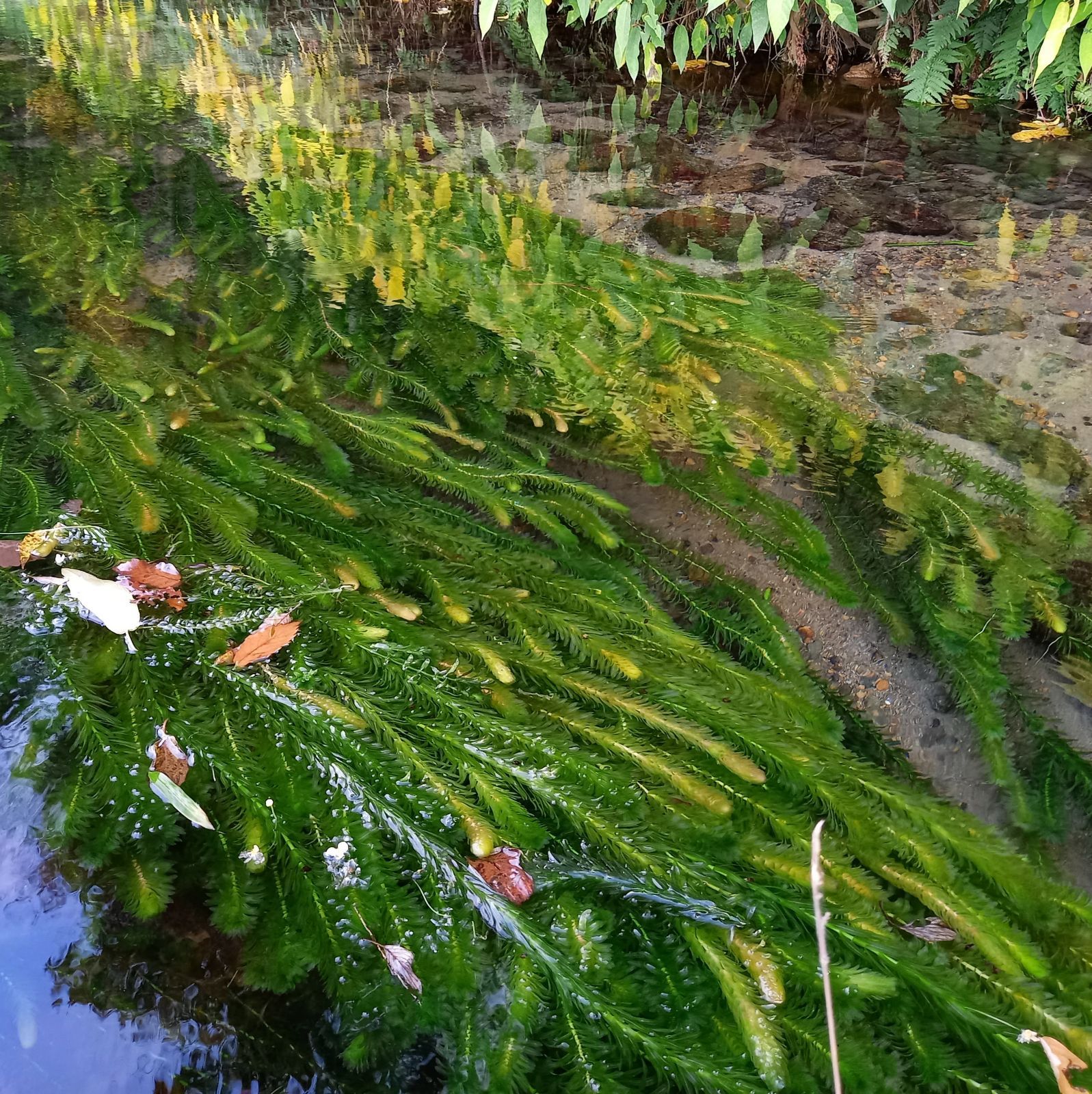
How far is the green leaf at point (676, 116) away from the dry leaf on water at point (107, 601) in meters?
5.23

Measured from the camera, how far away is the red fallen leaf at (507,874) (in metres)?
1.18

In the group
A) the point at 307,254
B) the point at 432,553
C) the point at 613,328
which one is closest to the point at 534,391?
the point at 613,328

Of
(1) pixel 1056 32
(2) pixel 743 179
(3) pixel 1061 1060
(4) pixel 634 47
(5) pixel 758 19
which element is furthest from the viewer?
(4) pixel 634 47

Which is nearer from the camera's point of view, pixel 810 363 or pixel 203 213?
pixel 810 363

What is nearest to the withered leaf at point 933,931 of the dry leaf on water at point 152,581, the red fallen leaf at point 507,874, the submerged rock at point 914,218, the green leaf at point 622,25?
the red fallen leaf at point 507,874

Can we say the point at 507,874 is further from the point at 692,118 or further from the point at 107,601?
the point at 692,118

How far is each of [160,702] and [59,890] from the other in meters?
0.34

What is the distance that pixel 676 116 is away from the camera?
18.5 feet

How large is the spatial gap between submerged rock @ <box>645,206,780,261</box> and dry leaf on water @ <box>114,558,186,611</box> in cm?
280

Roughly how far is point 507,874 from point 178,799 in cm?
57

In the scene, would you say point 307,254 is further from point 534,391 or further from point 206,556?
point 206,556

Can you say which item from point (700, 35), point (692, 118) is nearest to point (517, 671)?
point (692, 118)

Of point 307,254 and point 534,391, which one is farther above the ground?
point 307,254

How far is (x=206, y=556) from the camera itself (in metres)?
1.64
